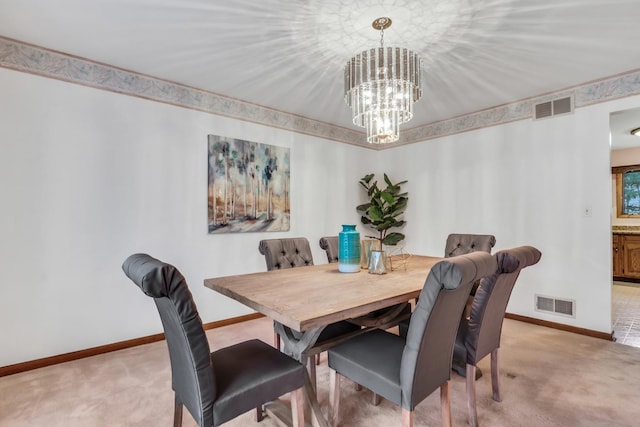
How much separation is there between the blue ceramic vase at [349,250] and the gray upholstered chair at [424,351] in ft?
1.92

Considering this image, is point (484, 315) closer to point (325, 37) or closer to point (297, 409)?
point (297, 409)

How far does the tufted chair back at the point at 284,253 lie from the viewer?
246 cm

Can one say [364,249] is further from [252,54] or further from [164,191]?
[164,191]

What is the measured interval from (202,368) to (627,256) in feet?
23.5

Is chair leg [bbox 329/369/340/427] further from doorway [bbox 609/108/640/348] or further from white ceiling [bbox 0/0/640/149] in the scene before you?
doorway [bbox 609/108/640/348]

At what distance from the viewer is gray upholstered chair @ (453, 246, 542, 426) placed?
161 centimetres

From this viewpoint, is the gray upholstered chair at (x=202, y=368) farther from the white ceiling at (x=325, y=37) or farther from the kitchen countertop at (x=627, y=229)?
the kitchen countertop at (x=627, y=229)

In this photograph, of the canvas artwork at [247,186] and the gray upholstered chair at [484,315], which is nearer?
the gray upholstered chair at [484,315]

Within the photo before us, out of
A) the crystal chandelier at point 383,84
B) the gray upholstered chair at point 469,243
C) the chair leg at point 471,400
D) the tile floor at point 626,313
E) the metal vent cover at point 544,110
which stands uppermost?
the metal vent cover at point 544,110

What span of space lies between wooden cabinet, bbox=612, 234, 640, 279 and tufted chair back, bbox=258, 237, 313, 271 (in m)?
6.08

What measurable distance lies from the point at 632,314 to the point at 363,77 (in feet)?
14.3

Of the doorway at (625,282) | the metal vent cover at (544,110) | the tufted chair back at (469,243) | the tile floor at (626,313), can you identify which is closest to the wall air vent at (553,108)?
the metal vent cover at (544,110)

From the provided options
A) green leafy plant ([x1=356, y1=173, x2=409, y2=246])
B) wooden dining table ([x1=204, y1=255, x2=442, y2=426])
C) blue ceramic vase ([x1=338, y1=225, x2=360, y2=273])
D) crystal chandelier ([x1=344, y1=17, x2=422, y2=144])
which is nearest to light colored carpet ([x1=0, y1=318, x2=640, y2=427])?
wooden dining table ([x1=204, y1=255, x2=442, y2=426])

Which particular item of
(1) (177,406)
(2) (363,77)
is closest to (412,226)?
(2) (363,77)
